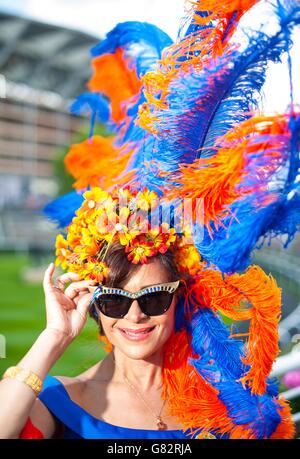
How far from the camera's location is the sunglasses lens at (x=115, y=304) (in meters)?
1.96

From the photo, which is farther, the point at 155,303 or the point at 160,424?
the point at 160,424

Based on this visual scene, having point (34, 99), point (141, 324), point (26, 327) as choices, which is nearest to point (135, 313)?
point (141, 324)

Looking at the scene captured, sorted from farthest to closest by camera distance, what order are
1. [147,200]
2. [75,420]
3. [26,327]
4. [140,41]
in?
[26,327]
[140,41]
[147,200]
[75,420]

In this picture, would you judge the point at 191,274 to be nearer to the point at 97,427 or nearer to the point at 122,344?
the point at 122,344

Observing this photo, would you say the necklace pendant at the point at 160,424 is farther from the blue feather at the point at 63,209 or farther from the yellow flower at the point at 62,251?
the blue feather at the point at 63,209

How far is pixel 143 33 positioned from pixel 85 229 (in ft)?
3.59

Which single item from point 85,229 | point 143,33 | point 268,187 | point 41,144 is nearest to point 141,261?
point 85,229

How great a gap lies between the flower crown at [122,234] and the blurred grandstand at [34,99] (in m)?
32.5

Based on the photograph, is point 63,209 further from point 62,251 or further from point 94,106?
point 94,106

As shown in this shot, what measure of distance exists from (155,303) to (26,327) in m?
7.03

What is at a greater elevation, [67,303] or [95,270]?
[95,270]

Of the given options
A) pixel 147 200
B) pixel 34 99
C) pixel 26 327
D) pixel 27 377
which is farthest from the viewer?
pixel 34 99

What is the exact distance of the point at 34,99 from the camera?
4912 centimetres

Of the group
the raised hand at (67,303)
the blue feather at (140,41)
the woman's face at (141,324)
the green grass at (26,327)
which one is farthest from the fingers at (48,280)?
the blue feather at (140,41)
